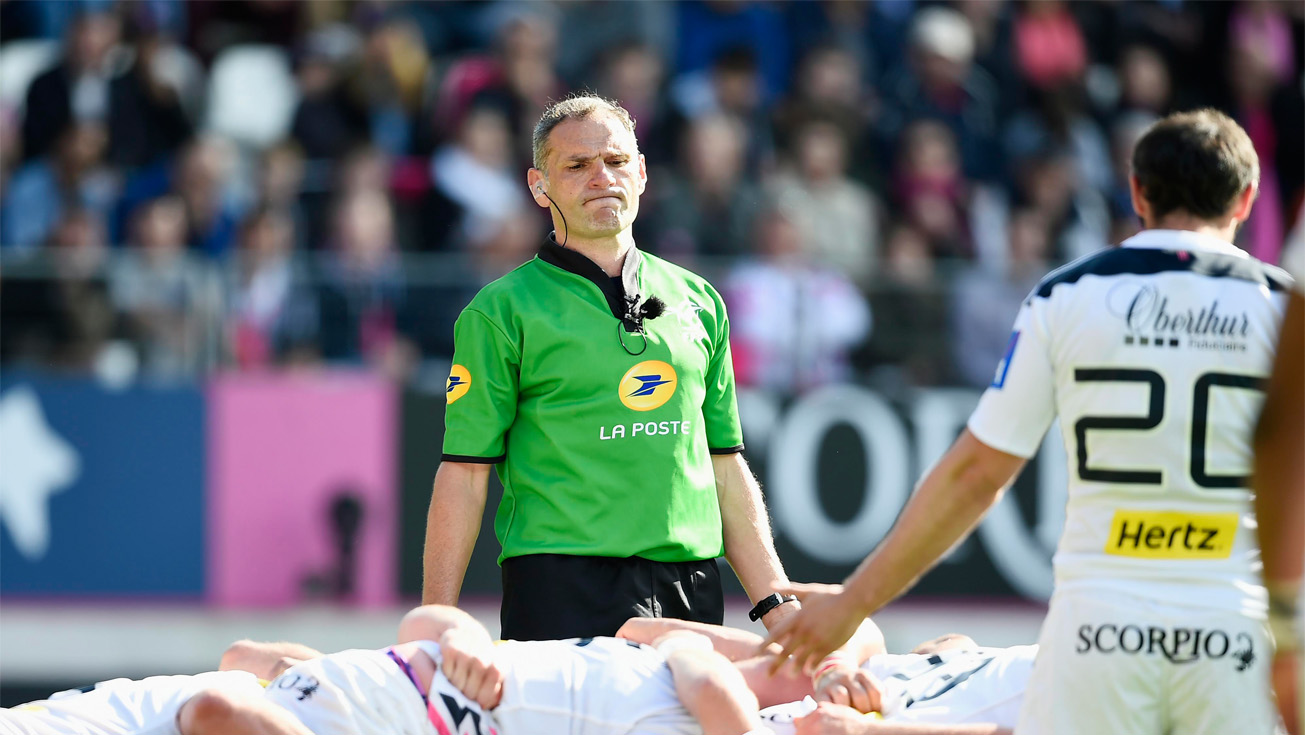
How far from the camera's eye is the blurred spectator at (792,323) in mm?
9680

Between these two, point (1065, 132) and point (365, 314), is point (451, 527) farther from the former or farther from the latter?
point (1065, 132)

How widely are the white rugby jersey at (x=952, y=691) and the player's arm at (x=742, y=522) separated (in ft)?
1.40

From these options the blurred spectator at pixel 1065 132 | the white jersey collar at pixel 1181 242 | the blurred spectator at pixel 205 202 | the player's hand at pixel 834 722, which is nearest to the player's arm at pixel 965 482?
the white jersey collar at pixel 1181 242

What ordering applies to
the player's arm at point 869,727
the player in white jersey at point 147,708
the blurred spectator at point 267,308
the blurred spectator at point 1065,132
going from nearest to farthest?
the player in white jersey at point 147,708 → the player's arm at point 869,727 → the blurred spectator at point 267,308 → the blurred spectator at point 1065,132

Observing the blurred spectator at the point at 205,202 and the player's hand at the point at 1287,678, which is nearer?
the player's hand at the point at 1287,678

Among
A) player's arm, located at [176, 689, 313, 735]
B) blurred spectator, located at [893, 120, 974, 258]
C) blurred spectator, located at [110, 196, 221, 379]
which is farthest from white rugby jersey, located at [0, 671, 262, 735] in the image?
blurred spectator, located at [893, 120, 974, 258]

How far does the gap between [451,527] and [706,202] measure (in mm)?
6033

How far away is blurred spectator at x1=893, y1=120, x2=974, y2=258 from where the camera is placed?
Result: 36.5ft

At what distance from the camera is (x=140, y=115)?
10.9 metres

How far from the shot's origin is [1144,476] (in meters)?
3.49

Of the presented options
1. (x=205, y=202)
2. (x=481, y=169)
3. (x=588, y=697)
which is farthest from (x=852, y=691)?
(x=205, y=202)

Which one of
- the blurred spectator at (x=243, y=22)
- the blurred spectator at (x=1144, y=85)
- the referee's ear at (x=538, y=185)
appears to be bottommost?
the referee's ear at (x=538, y=185)

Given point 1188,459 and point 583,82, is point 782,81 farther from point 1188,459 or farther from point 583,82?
point 1188,459

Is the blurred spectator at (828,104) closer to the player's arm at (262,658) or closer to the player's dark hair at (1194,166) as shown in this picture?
the player's arm at (262,658)
